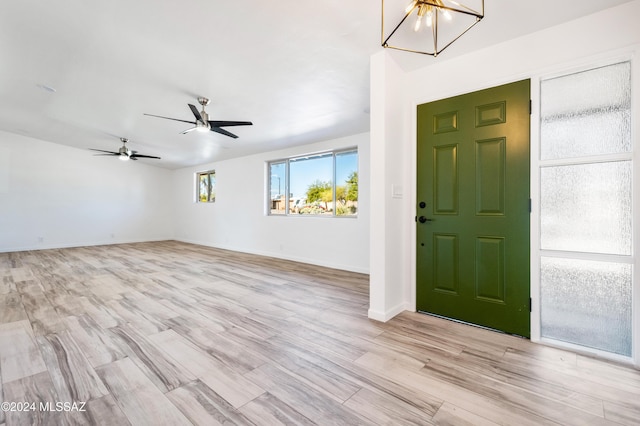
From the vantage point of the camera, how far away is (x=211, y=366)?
1.81 m

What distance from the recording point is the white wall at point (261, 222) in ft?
15.5

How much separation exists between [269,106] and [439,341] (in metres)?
3.57

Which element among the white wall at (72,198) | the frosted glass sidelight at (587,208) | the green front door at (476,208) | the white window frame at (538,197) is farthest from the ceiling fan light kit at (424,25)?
the white wall at (72,198)

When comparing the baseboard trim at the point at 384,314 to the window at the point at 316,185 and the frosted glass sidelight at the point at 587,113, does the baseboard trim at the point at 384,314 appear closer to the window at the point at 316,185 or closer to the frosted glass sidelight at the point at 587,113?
the frosted glass sidelight at the point at 587,113

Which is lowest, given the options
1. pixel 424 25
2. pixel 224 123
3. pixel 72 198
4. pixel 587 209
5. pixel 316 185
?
pixel 587 209

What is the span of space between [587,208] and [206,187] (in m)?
8.63

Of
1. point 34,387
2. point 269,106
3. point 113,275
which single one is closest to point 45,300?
point 113,275

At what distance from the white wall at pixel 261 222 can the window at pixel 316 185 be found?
0.19 metres

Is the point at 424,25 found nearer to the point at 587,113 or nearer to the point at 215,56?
the point at 587,113

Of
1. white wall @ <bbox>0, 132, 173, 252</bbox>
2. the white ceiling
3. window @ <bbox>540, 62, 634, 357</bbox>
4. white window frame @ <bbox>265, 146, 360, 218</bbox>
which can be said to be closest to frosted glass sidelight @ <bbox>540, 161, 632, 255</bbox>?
window @ <bbox>540, 62, 634, 357</bbox>

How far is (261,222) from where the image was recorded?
21.1 ft

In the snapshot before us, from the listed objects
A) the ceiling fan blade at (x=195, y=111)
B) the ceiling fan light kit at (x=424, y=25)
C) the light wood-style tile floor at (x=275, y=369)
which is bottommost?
the light wood-style tile floor at (x=275, y=369)

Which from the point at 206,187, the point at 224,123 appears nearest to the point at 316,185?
the point at 224,123

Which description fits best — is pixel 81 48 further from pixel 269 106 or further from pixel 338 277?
pixel 338 277
